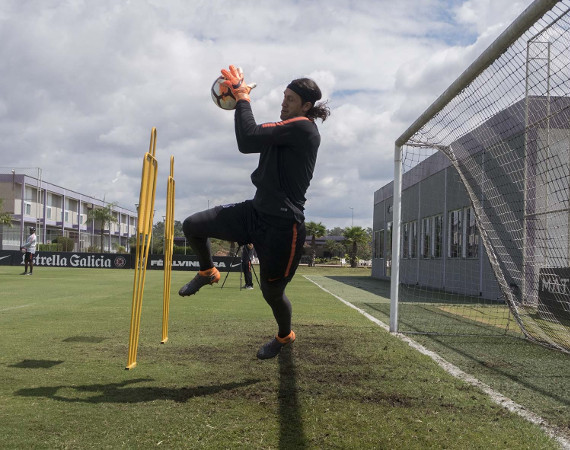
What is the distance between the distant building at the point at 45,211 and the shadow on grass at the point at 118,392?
170ft

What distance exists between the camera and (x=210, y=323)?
29.0ft

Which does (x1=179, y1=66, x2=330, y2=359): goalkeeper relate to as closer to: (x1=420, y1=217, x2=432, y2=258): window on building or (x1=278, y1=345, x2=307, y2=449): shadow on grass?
(x1=278, y1=345, x2=307, y2=449): shadow on grass

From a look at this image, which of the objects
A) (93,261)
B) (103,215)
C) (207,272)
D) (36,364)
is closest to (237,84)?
(207,272)

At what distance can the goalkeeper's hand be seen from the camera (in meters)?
4.62

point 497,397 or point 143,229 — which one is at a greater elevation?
point 143,229

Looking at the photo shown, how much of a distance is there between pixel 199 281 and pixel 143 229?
684mm

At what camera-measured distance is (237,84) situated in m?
4.65

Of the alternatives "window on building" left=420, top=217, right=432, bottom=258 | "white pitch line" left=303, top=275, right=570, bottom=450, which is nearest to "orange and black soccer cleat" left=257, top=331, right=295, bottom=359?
"white pitch line" left=303, top=275, right=570, bottom=450

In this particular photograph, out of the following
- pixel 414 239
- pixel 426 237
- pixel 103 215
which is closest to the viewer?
pixel 426 237

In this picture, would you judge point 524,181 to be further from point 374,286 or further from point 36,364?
point 374,286

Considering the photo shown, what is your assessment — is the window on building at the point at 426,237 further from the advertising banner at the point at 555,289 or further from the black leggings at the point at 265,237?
the black leggings at the point at 265,237

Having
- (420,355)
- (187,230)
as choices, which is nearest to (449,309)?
(420,355)

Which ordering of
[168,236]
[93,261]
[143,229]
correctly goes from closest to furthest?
[143,229]
[168,236]
[93,261]

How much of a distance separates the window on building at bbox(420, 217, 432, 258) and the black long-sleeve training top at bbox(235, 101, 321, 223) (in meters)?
20.2
